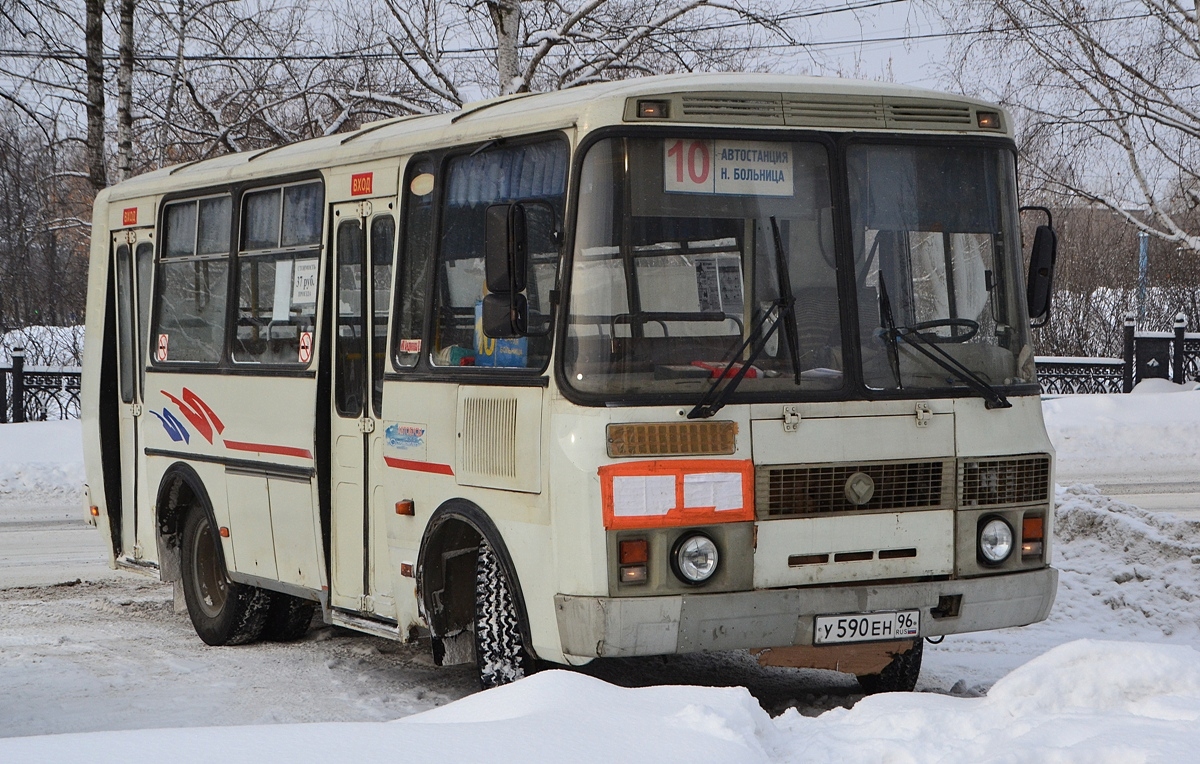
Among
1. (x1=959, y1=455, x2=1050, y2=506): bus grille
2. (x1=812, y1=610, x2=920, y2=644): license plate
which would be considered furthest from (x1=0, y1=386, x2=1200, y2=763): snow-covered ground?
(x1=959, y1=455, x2=1050, y2=506): bus grille

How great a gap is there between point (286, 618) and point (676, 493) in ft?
12.7

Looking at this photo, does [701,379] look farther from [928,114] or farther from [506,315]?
[928,114]

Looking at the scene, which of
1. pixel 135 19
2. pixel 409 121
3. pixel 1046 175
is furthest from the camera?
pixel 1046 175

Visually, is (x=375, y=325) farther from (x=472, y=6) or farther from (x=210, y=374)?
(x=472, y=6)

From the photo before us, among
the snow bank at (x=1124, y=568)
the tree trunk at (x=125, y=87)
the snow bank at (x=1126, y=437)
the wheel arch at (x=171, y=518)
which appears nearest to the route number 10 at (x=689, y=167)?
the snow bank at (x=1124, y=568)

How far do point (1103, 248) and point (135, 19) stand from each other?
75.4 ft

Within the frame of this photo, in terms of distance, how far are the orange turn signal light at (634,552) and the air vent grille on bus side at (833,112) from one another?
72.1 inches

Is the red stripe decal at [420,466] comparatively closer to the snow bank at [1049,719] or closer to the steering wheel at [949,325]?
the steering wheel at [949,325]

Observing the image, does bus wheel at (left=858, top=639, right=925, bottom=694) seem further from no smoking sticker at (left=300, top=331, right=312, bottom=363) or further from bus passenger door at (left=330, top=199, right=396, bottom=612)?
no smoking sticker at (left=300, top=331, right=312, bottom=363)

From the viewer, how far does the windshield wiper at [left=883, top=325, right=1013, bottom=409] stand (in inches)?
246

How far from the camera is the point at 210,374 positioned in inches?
347

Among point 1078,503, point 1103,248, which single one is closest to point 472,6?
point 1078,503

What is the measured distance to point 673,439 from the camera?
5.80m

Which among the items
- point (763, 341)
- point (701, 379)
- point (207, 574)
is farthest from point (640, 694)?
point (207, 574)
